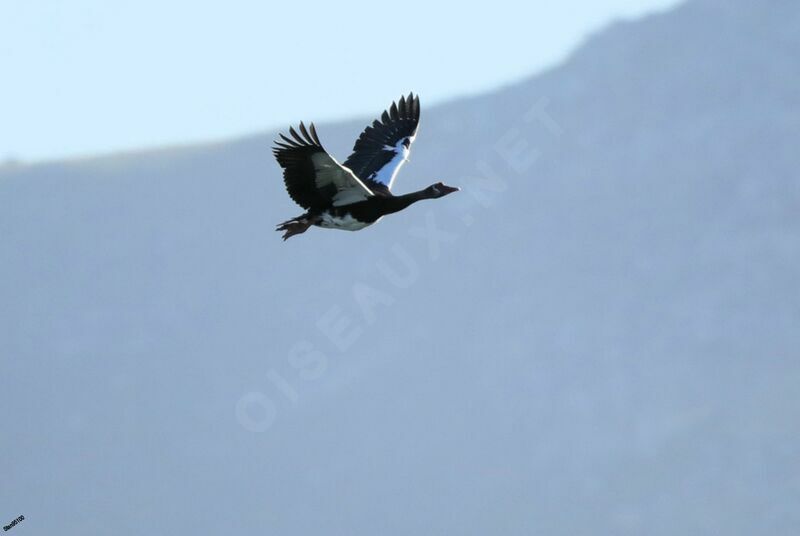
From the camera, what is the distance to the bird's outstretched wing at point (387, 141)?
22.9 meters

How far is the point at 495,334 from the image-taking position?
531 ft

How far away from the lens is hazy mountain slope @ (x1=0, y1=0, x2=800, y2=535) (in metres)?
135

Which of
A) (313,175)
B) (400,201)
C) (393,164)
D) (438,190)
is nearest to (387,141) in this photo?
(393,164)

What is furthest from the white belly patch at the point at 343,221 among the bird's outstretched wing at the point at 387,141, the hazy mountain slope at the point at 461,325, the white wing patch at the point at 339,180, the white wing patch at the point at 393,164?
the hazy mountain slope at the point at 461,325

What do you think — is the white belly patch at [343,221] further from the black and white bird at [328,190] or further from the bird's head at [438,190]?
the bird's head at [438,190]

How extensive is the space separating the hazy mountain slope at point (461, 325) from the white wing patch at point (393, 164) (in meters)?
102

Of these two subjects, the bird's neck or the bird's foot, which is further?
the bird's neck

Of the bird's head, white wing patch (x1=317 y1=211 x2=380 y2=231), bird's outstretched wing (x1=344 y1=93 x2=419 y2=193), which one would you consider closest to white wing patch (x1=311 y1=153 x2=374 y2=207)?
white wing patch (x1=317 y1=211 x2=380 y2=231)

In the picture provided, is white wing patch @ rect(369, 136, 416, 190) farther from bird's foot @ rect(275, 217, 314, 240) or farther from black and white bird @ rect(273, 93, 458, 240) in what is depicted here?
bird's foot @ rect(275, 217, 314, 240)

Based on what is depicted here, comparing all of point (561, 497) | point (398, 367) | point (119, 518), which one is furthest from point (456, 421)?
point (119, 518)

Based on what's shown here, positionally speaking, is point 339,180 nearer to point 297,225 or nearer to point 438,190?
point 297,225

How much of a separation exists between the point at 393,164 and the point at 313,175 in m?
3.48

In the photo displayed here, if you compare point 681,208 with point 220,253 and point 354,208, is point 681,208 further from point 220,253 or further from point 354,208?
point 354,208

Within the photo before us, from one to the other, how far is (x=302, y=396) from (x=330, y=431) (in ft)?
22.0
